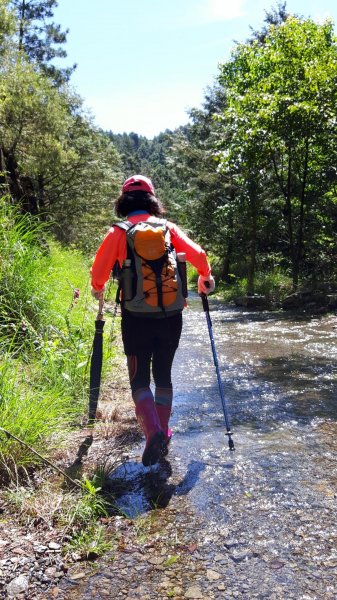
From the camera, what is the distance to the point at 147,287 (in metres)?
3.44

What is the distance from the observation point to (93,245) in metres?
22.5

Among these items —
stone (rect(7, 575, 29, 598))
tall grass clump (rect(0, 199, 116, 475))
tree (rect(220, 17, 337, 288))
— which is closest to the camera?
stone (rect(7, 575, 29, 598))

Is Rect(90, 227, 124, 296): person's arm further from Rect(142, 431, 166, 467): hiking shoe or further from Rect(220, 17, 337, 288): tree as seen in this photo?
Rect(220, 17, 337, 288): tree

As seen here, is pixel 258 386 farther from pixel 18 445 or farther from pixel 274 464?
pixel 18 445

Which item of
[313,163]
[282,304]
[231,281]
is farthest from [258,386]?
[231,281]

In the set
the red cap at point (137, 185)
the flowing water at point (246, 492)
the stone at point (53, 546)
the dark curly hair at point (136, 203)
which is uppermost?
the red cap at point (137, 185)

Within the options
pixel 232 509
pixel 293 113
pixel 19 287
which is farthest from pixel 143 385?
pixel 293 113

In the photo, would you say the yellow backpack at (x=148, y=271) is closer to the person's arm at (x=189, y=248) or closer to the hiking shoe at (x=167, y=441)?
the person's arm at (x=189, y=248)

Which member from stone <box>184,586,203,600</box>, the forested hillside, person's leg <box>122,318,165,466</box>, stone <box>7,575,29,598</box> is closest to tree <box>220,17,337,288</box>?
the forested hillside

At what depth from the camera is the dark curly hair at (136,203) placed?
12.1 ft

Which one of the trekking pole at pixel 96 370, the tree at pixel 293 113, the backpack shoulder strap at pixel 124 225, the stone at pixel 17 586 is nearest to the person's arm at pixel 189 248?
the backpack shoulder strap at pixel 124 225

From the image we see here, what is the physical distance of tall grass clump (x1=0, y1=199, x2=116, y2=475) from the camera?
10.6ft

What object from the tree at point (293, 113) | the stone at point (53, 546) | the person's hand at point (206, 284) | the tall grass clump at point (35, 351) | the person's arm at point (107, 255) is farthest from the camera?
the tree at point (293, 113)

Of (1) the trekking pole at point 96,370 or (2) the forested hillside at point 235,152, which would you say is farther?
(2) the forested hillside at point 235,152
